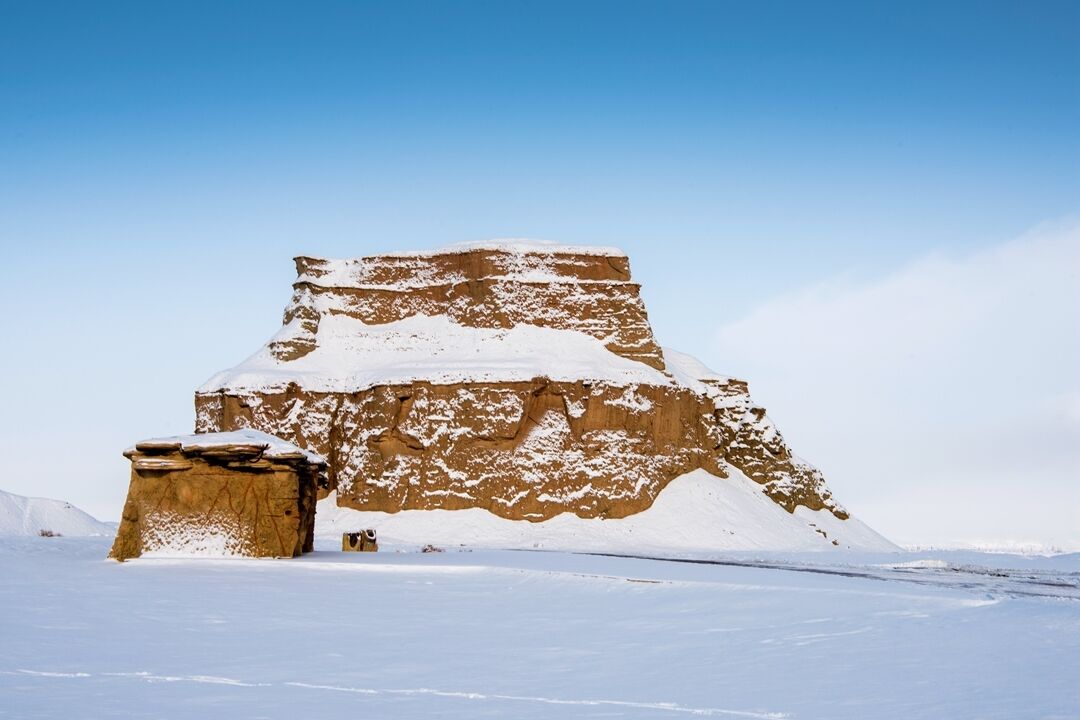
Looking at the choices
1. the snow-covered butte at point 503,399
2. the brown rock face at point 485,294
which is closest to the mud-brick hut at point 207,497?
the snow-covered butte at point 503,399

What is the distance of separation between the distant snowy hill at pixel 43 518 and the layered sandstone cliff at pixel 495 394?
1501 centimetres

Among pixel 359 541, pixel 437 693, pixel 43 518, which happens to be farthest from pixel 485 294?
pixel 437 693

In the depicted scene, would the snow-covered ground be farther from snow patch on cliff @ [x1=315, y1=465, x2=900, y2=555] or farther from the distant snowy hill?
snow patch on cliff @ [x1=315, y1=465, x2=900, y2=555]

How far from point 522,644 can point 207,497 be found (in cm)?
1176

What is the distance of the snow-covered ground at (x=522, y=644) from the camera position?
9859mm

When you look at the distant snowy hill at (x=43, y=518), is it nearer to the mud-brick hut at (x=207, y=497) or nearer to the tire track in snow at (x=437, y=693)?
the mud-brick hut at (x=207, y=497)

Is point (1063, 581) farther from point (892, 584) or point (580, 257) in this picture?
point (580, 257)

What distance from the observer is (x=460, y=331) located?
6462 centimetres

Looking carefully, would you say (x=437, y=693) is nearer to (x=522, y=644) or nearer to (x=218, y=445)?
(x=522, y=644)

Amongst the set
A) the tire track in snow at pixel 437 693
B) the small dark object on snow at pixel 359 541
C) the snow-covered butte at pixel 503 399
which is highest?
the snow-covered butte at pixel 503 399

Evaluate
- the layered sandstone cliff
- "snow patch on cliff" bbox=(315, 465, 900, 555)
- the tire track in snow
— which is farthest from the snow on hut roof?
the layered sandstone cliff

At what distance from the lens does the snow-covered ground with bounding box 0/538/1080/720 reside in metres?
9.86

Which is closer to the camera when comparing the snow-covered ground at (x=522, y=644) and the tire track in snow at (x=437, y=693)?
the tire track in snow at (x=437, y=693)

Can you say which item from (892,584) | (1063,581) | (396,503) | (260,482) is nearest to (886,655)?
(892,584)
